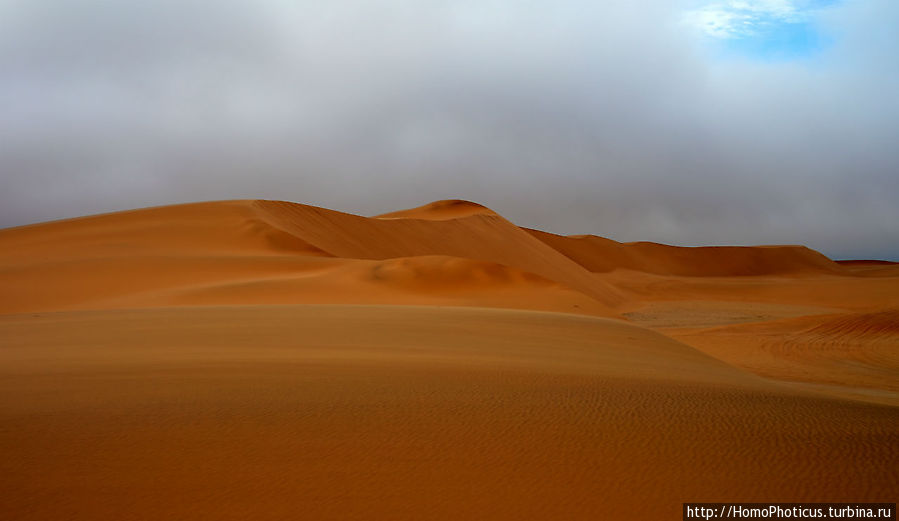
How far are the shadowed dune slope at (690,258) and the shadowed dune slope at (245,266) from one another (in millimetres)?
49688

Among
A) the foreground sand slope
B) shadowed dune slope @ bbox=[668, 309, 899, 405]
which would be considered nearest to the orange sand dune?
shadowed dune slope @ bbox=[668, 309, 899, 405]

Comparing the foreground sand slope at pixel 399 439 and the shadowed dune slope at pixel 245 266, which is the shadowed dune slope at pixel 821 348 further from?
the foreground sand slope at pixel 399 439

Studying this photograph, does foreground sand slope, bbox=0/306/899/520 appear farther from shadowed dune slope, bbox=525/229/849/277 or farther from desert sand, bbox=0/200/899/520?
shadowed dune slope, bbox=525/229/849/277

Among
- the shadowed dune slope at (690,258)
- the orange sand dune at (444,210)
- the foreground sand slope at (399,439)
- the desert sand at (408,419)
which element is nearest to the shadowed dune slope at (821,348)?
the desert sand at (408,419)

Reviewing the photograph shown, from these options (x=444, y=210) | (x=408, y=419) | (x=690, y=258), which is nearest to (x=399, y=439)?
(x=408, y=419)

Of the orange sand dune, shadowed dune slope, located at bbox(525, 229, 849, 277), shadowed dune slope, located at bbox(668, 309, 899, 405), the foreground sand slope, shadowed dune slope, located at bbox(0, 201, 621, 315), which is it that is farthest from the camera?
shadowed dune slope, located at bbox(525, 229, 849, 277)

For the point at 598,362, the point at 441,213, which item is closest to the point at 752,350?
the point at 598,362

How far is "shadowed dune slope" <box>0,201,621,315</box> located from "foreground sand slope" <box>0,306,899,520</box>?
1475 centimetres

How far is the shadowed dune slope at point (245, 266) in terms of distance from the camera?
24047 millimetres

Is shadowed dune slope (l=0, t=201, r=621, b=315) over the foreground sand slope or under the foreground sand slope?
over

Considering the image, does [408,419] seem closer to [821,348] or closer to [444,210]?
[821,348]

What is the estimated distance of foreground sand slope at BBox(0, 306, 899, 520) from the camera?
3.87 m

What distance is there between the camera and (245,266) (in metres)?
28.6

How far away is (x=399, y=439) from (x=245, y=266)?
25.0 m
